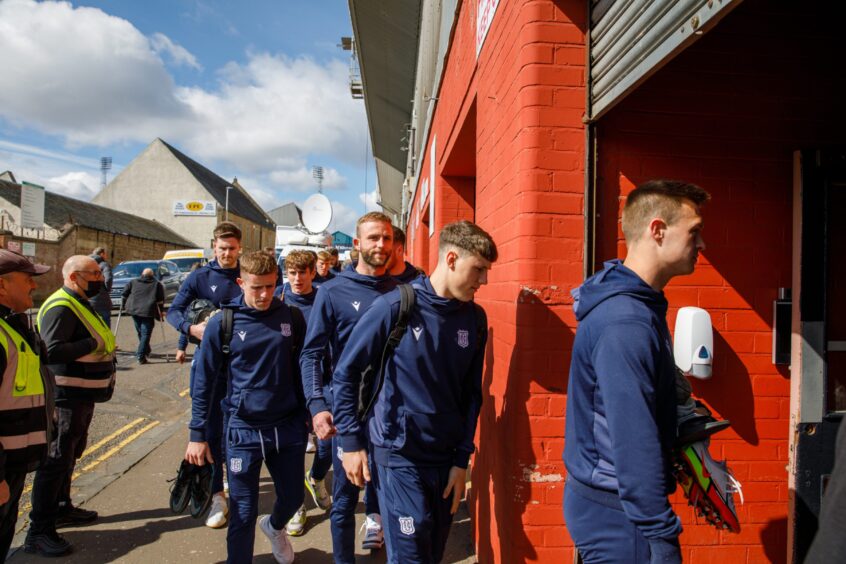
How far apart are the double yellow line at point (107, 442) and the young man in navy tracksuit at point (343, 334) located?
2870 millimetres

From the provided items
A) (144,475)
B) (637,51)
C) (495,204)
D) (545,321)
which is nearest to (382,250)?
(495,204)

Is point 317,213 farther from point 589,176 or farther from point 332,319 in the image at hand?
point 589,176

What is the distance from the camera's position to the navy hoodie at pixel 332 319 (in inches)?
126

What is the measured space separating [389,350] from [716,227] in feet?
5.48

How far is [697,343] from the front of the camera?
8.29ft

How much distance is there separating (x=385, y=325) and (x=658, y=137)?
1.58m

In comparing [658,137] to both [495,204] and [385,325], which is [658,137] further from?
[385,325]

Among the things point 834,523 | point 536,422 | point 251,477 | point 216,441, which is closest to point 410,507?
point 536,422

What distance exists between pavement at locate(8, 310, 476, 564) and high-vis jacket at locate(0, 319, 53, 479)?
1228mm

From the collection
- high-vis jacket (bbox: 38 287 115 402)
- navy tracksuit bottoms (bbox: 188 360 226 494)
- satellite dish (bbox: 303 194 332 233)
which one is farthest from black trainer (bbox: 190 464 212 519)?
satellite dish (bbox: 303 194 332 233)

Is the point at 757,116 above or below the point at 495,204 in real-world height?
above

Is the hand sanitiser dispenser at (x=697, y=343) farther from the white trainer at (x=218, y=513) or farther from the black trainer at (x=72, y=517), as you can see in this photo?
the black trainer at (x=72, y=517)

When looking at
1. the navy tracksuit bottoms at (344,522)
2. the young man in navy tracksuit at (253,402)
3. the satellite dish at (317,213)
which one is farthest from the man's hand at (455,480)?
the satellite dish at (317,213)

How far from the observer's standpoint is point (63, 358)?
3.78 m
